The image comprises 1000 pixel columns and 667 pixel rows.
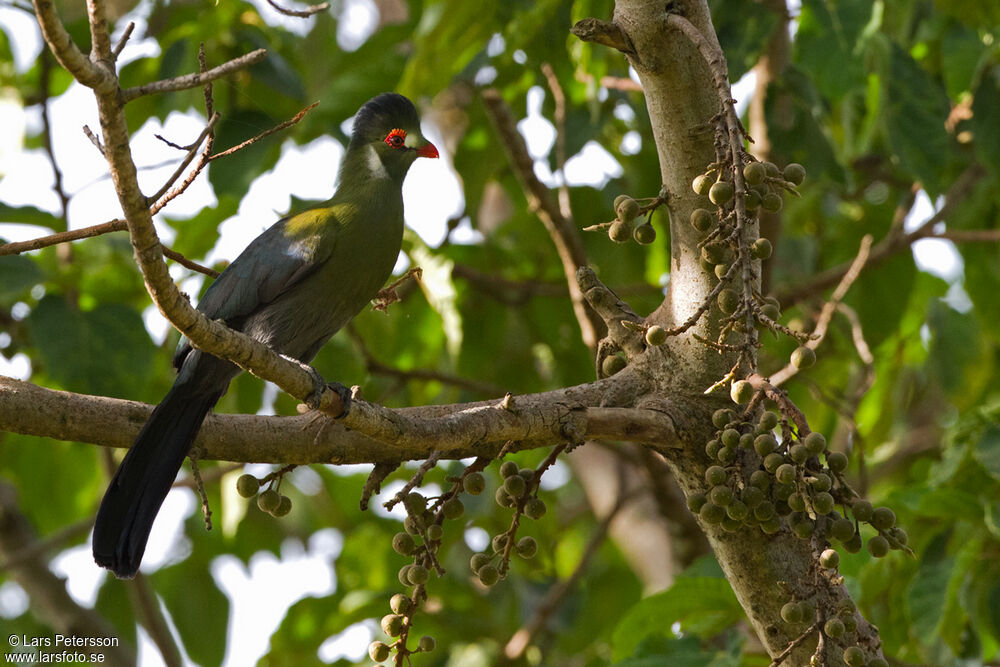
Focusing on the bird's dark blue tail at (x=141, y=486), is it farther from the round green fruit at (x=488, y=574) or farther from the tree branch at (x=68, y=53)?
the tree branch at (x=68, y=53)

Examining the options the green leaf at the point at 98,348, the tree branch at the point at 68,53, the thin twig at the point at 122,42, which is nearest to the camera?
the tree branch at the point at 68,53

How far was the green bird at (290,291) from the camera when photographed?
2258 mm

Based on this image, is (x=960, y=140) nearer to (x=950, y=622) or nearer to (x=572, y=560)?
(x=950, y=622)

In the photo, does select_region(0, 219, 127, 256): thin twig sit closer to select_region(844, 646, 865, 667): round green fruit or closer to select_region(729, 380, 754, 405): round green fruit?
select_region(729, 380, 754, 405): round green fruit

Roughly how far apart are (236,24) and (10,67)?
1036 mm

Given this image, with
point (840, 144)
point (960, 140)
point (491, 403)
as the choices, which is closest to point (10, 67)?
point (491, 403)

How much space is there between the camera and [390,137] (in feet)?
10.2

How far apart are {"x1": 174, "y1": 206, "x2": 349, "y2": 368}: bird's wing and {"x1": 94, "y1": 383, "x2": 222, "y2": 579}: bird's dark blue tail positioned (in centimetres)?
38

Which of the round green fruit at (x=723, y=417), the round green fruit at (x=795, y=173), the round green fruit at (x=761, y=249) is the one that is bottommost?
the round green fruit at (x=723, y=417)

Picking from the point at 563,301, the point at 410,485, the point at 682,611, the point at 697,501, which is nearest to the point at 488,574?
the point at 410,485

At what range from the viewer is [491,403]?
2035 millimetres

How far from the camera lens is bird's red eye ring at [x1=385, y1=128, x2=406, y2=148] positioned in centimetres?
308

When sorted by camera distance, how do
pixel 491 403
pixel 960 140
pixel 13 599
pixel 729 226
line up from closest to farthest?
pixel 729 226 → pixel 491 403 → pixel 960 140 → pixel 13 599

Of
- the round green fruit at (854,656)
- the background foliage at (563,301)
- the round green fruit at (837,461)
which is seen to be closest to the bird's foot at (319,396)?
the round green fruit at (837,461)
